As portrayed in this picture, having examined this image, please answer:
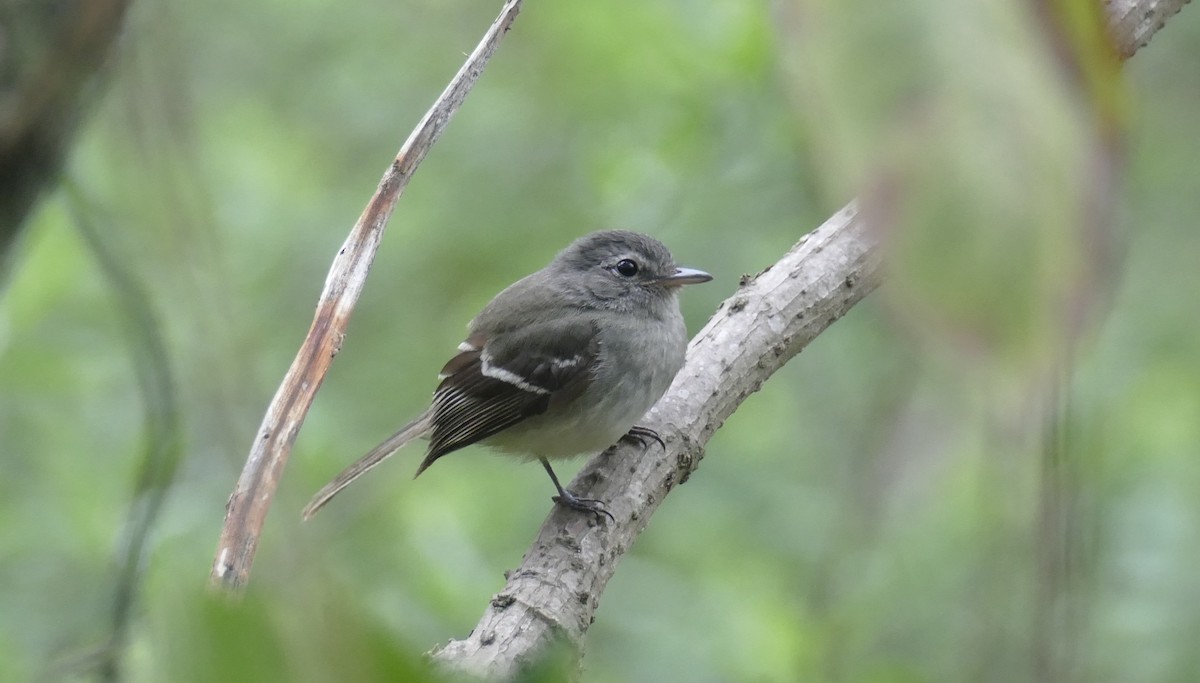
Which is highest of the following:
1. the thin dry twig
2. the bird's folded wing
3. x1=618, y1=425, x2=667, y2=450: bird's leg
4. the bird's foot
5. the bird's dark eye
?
the bird's dark eye

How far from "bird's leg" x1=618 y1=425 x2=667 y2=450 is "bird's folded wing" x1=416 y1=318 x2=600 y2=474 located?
35 centimetres

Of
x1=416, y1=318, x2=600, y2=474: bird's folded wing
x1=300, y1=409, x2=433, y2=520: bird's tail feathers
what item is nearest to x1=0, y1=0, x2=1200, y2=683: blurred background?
x1=300, y1=409, x2=433, y2=520: bird's tail feathers

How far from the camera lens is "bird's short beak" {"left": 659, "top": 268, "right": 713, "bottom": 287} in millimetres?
4301

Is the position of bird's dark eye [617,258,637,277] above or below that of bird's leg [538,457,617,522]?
above

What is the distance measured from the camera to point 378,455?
13.2 feet

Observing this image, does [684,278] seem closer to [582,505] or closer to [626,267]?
[626,267]

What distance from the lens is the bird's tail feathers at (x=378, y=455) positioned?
3.81 meters

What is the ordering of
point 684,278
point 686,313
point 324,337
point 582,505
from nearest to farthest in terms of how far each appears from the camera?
point 324,337
point 582,505
point 684,278
point 686,313

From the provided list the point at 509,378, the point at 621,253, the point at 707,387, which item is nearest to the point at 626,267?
the point at 621,253

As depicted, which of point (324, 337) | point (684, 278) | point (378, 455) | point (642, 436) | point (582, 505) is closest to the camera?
point (324, 337)

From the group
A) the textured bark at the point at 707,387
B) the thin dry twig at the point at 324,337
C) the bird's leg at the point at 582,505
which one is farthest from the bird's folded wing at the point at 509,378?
the thin dry twig at the point at 324,337

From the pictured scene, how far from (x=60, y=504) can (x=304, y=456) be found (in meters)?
1.06

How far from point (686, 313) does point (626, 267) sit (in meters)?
0.96

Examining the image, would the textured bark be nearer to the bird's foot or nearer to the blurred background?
the bird's foot
